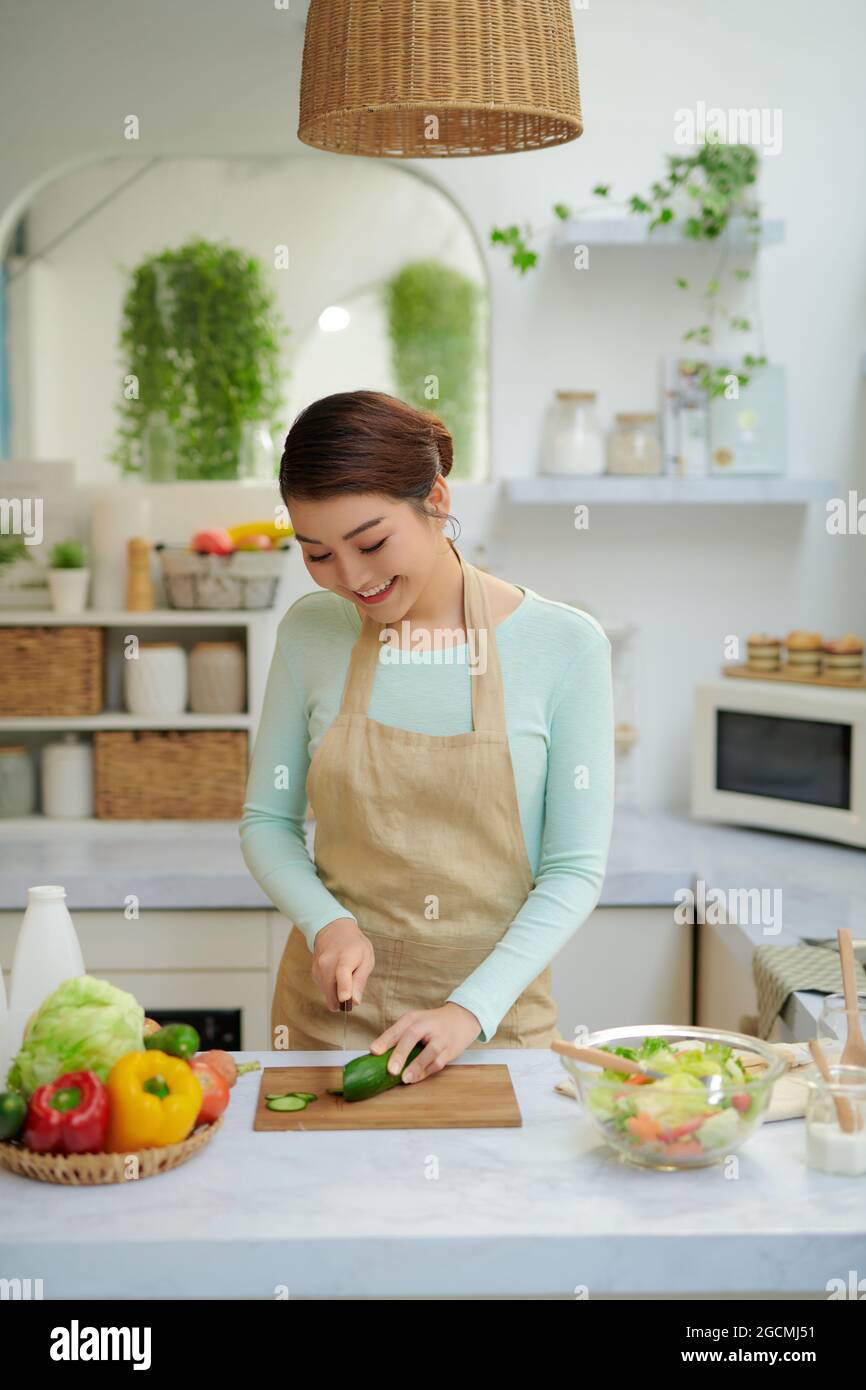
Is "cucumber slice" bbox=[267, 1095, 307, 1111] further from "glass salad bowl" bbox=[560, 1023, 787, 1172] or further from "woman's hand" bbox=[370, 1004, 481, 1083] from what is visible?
"glass salad bowl" bbox=[560, 1023, 787, 1172]

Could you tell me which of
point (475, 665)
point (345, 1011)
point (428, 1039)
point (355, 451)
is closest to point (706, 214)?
point (475, 665)

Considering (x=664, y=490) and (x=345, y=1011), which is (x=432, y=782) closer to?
(x=345, y=1011)

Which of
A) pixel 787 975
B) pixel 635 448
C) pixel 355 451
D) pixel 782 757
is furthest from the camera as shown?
pixel 635 448

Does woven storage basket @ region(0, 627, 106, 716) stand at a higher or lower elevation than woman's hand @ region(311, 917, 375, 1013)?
higher

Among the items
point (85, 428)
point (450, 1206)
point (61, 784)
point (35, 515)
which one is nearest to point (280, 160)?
point (85, 428)

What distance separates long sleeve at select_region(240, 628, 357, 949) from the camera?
5.80 ft

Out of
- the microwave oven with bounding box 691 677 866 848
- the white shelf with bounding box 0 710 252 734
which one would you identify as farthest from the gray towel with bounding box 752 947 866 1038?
the white shelf with bounding box 0 710 252 734

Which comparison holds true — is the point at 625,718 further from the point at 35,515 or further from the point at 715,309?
the point at 35,515

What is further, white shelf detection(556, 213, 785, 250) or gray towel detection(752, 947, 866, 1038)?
white shelf detection(556, 213, 785, 250)

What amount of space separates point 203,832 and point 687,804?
3.70 feet

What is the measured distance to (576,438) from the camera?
315cm

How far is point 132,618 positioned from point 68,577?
6.9 inches

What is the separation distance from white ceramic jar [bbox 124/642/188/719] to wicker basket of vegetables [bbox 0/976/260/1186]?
186 cm

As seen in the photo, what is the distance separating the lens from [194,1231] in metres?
1.17
